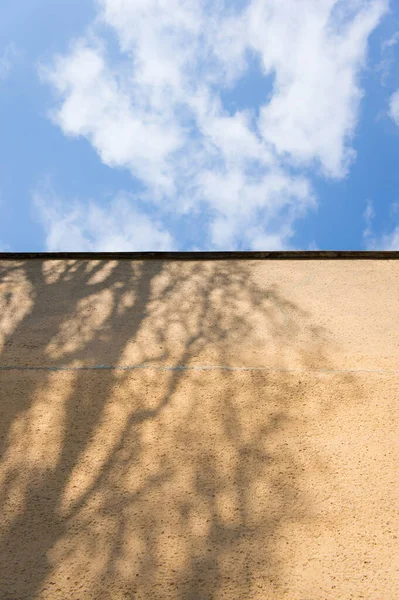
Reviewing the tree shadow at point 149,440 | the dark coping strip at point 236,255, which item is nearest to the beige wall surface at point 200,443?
the tree shadow at point 149,440

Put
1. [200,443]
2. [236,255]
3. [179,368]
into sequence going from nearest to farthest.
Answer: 1. [200,443]
2. [179,368]
3. [236,255]

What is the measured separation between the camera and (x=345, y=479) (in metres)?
2.07

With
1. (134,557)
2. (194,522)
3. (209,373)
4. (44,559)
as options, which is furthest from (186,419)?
(44,559)

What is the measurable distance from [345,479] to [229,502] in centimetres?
50

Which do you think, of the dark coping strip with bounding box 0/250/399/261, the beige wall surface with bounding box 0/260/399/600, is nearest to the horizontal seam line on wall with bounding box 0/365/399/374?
the beige wall surface with bounding box 0/260/399/600

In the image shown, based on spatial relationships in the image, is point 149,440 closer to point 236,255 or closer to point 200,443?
point 200,443

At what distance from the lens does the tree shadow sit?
176 cm

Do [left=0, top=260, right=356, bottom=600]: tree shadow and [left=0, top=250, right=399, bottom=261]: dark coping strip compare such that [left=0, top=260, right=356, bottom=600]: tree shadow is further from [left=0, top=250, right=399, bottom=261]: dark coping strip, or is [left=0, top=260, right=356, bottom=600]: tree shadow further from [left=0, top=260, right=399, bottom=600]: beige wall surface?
[left=0, top=250, right=399, bottom=261]: dark coping strip

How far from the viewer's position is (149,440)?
7.39ft

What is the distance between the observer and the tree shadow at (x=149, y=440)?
1.76 m

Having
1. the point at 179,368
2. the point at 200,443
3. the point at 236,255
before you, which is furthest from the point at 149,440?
the point at 236,255

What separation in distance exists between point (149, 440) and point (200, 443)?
232mm

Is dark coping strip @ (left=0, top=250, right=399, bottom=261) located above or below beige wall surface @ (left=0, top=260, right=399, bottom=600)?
above

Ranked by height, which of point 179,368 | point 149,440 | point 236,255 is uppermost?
point 236,255
